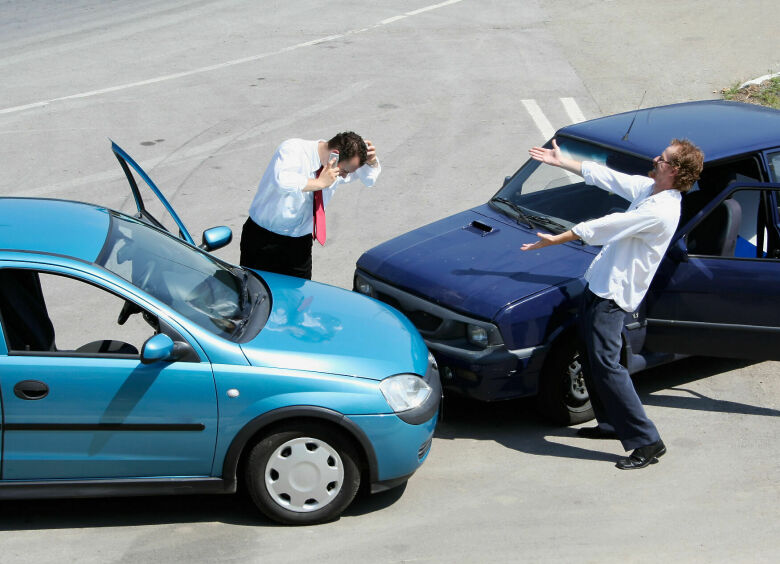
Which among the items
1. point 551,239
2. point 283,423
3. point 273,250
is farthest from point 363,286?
point 283,423

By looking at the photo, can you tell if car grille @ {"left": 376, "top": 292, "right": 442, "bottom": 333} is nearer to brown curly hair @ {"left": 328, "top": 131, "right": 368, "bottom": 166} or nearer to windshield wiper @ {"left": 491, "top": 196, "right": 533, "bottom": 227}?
brown curly hair @ {"left": 328, "top": 131, "right": 368, "bottom": 166}

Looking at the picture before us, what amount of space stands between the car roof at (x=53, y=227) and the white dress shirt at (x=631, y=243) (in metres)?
2.80

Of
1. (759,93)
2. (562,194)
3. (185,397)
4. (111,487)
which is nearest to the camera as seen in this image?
(185,397)

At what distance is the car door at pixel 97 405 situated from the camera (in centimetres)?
505

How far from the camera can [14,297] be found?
206 inches

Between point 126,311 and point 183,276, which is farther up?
point 183,276

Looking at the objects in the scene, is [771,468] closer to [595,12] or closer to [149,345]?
[149,345]

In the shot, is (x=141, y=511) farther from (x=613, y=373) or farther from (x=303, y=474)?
(x=613, y=373)

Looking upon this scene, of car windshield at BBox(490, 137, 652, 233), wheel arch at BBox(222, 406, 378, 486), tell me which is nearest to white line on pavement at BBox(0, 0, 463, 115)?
car windshield at BBox(490, 137, 652, 233)

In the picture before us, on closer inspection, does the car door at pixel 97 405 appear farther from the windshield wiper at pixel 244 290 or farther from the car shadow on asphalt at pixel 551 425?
the car shadow on asphalt at pixel 551 425

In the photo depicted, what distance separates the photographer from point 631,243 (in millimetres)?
6105

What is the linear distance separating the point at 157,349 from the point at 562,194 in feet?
11.9

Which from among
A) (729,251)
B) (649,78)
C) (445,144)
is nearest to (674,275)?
(729,251)

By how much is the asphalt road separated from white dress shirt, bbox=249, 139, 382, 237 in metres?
1.72
